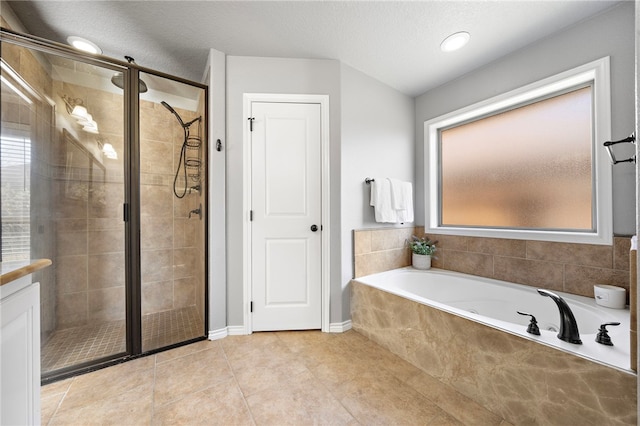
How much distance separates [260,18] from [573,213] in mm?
2687

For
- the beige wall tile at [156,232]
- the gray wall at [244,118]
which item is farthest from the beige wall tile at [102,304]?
the gray wall at [244,118]

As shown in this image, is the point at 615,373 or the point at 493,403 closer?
the point at 615,373

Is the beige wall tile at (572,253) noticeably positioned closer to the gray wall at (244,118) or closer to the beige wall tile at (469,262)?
the beige wall tile at (469,262)

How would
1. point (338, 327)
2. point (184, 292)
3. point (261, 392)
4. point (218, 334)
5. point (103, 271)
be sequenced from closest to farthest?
point (261, 392) < point (103, 271) < point (218, 334) < point (338, 327) < point (184, 292)

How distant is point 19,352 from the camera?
29.9 inches

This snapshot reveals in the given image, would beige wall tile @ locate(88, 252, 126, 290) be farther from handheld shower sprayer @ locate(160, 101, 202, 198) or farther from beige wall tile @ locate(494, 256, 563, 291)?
beige wall tile @ locate(494, 256, 563, 291)

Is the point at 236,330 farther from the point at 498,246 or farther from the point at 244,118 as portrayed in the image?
the point at 498,246

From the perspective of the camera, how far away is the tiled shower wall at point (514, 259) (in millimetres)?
1582

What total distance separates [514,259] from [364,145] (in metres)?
1.60

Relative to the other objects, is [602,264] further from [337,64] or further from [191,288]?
[191,288]

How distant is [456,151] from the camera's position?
99.7 inches

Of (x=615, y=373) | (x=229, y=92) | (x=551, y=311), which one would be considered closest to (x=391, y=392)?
(x=615, y=373)

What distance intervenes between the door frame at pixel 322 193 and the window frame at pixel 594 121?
1.28 meters

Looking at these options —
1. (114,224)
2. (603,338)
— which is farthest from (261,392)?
(603,338)
